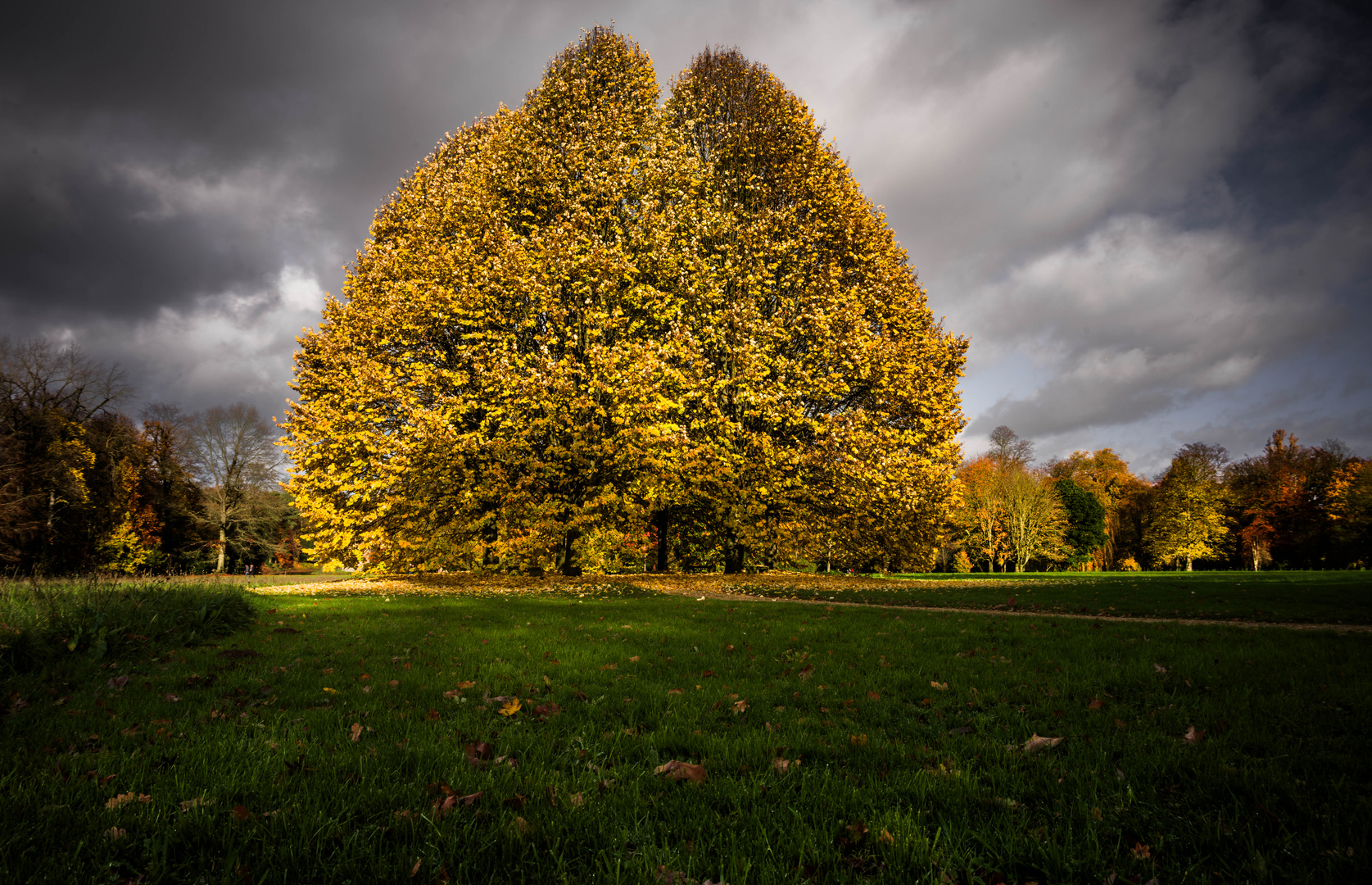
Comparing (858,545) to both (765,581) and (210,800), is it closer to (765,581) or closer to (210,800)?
(765,581)

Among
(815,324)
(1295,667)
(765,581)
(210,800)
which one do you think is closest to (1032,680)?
(1295,667)

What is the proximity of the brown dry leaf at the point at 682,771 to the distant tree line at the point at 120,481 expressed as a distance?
26554 mm

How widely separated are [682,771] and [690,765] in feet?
0.18

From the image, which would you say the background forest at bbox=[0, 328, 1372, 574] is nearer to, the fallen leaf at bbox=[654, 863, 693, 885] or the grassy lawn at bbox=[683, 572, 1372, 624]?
the grassy lawn at bbox=[683, 572, 1372, 624]

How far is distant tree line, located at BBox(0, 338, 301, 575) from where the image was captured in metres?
29.3

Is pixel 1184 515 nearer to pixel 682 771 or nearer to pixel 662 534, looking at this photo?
pixel 662 534

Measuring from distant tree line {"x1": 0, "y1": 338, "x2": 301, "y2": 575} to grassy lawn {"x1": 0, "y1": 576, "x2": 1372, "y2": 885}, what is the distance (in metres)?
23.7

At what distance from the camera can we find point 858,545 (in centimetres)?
2186

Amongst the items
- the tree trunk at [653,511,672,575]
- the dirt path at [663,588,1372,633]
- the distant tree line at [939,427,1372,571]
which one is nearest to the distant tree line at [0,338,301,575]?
the tree trunk at [653,511,672,575]

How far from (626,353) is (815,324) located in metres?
6.53

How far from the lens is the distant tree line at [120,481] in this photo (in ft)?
96.1

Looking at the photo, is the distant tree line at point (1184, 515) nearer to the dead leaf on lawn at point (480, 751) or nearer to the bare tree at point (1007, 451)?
the bare tree at point (1007, 451)

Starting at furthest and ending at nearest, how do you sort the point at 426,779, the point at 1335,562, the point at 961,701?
1. the point at 1335,562
2. the point at 961,701
3. the point at 426,779

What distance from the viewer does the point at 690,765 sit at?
3.36 meters
